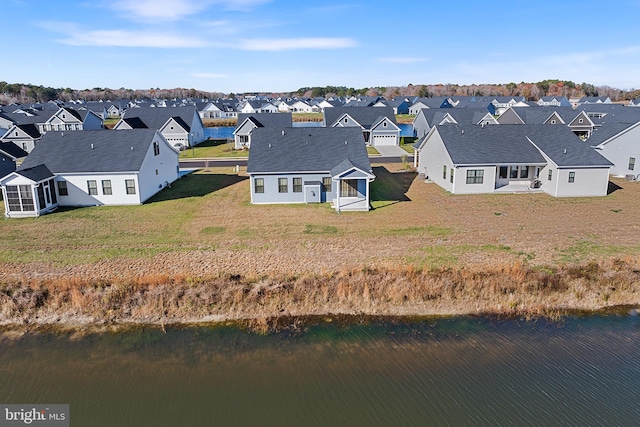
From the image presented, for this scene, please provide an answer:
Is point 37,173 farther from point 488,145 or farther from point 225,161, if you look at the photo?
point 488,145

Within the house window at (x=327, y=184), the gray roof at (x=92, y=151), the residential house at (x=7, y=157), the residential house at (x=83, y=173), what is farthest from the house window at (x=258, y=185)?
the residential house at (x=7, y=157)

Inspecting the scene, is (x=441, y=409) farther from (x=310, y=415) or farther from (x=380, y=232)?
(x=380, y=232)

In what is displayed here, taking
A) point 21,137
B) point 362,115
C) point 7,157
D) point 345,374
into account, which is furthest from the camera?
point 362,115

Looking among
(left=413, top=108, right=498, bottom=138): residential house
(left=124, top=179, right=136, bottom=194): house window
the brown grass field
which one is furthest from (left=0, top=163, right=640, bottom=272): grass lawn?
(left=413, top=108, right=498, bottom=138): residential house

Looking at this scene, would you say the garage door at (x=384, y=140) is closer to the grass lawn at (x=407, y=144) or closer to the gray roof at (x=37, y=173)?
the grass lawn at (x=407, y=144)

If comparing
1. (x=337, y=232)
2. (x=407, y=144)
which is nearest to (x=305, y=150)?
(x=337, y=232)

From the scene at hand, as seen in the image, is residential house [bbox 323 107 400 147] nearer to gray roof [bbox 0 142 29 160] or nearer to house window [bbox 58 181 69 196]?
gray roof [bbox 0 142 29 160]

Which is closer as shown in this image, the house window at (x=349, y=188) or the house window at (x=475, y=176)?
the house window at (x=349, y=188)
